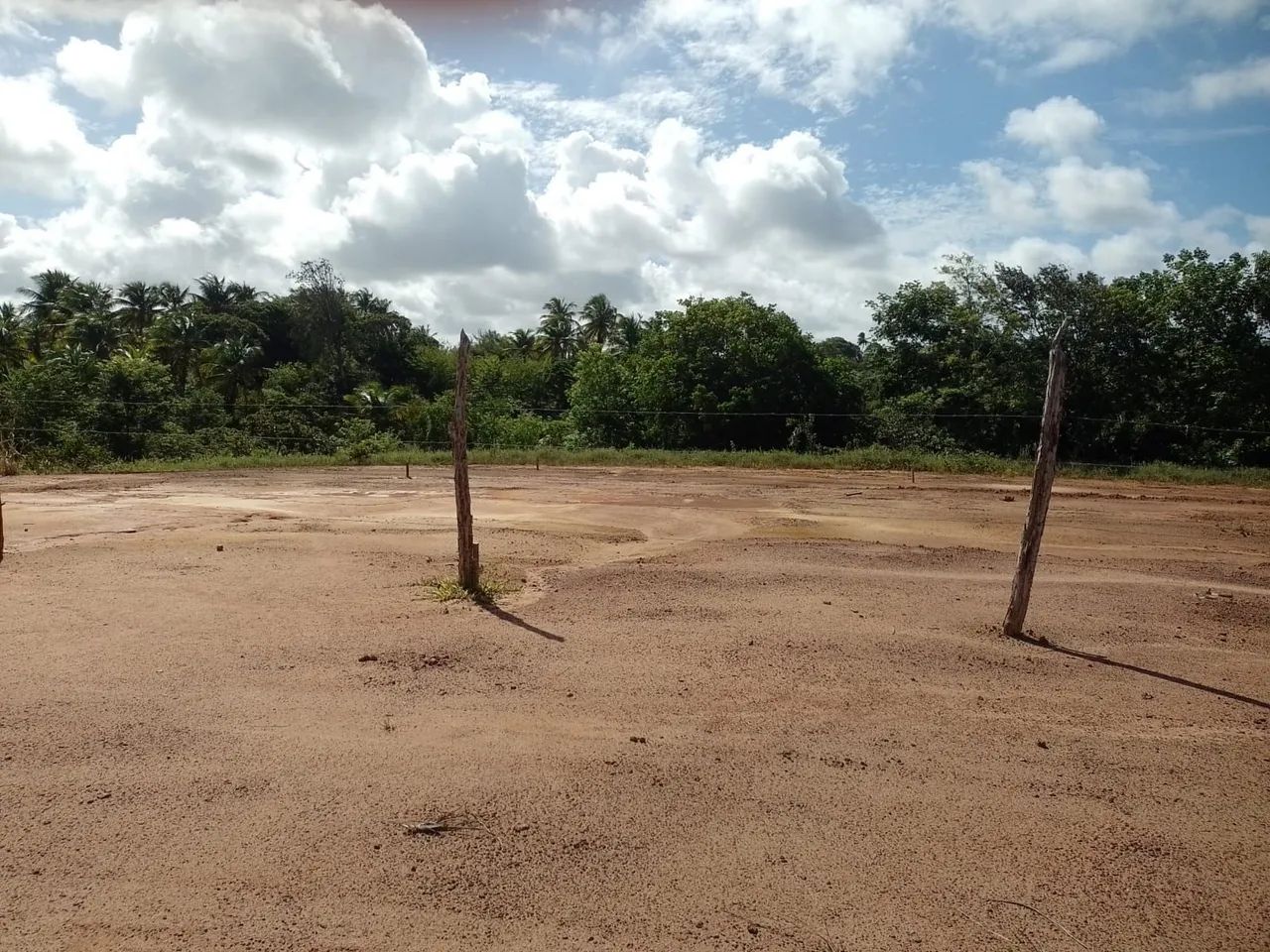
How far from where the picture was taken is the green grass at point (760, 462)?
20.8 metres

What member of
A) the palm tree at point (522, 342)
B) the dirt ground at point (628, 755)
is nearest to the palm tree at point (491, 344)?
the palm tree at point (522, 342)

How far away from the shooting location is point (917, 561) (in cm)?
980

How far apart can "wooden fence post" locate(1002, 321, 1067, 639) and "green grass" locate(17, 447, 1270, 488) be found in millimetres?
15647

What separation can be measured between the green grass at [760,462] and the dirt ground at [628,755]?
1236 centimetres

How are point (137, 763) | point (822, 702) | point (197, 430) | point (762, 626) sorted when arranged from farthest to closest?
1. point (197, 430)
2. point (762, 626)
3. point (822, 702)
4. point (137, 763)

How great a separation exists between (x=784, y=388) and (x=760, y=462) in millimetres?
4690

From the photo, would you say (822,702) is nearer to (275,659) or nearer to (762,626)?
(762,626)

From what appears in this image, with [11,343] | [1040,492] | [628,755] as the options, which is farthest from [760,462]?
[11,343]

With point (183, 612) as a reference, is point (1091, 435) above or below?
above

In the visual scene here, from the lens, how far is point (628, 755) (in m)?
4.69

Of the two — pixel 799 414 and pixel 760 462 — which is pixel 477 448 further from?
pixel 799 414

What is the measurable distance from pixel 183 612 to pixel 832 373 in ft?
77.8

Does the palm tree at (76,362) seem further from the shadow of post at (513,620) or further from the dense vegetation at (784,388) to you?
the shadow of post at (513,620)

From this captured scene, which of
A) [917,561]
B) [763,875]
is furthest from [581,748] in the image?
[917,561]
